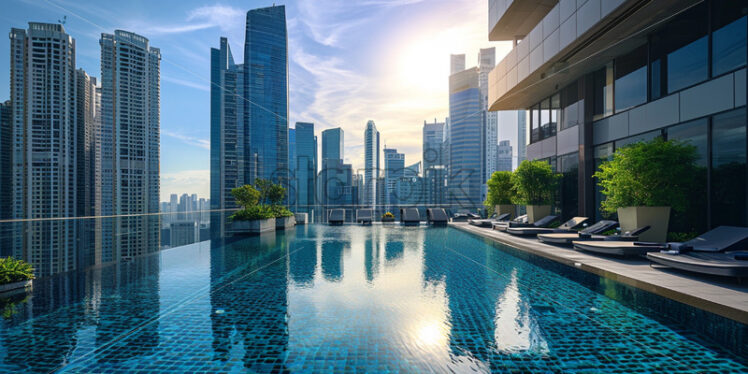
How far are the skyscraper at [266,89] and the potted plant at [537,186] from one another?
119 ft

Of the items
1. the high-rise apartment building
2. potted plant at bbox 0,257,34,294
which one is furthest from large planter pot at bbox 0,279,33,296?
the high-rise apartment building

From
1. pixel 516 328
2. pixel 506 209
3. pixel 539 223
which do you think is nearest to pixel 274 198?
pixel 506 209

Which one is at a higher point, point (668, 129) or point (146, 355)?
point (668, 129)

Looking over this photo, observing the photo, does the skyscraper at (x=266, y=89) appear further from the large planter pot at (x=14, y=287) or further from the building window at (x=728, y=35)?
the building window at (x=728, y=35)

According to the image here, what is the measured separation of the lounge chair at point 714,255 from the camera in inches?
168

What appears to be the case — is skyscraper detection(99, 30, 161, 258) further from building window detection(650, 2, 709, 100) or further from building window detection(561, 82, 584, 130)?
building window detection(650, 2, 709, 100)

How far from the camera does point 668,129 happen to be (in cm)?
827

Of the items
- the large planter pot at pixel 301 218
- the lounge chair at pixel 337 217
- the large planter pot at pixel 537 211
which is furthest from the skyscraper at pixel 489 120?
the large planter pot at pixel 537 211

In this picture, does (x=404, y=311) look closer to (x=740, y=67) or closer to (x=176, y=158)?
(x=740, y=67)

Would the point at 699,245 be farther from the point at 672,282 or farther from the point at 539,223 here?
the point at 539,223

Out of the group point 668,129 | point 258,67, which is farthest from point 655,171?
point 258,67

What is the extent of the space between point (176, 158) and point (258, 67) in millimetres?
27723

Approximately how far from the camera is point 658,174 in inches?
277

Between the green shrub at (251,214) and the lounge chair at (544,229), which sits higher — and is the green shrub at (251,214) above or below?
above
